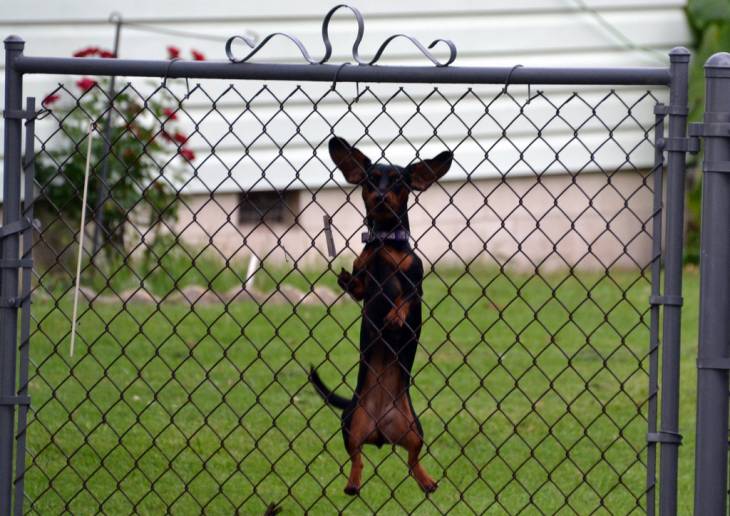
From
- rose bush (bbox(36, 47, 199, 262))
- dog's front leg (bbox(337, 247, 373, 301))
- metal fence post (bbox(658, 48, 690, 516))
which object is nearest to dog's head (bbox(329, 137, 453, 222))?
dog's front leg (bbox(337, 247, 373, 301))

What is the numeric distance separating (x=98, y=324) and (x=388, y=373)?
3.91 metres

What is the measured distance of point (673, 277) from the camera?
3.11 meters

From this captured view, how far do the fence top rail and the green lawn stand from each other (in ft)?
1.85

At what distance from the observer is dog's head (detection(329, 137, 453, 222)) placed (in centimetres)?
323

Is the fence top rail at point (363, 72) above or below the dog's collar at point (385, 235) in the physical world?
above

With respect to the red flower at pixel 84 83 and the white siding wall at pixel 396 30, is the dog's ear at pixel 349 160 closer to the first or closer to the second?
the red flower at pixel 84 83

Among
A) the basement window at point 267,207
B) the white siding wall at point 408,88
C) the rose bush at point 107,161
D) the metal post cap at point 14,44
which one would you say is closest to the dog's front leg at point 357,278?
the metal post cap at point 14,44

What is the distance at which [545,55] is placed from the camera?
9.61 meters

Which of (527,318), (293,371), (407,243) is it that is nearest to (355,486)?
(407,243)

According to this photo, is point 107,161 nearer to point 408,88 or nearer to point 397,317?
point 408,88

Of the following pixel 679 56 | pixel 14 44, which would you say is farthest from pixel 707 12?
pixel 14 44

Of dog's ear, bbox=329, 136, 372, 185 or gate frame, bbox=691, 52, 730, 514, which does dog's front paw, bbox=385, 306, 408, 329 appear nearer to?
dog's ear, bbox=329, 136, 372, 185

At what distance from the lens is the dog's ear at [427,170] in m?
3.21

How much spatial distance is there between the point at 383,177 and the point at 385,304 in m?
0.34
